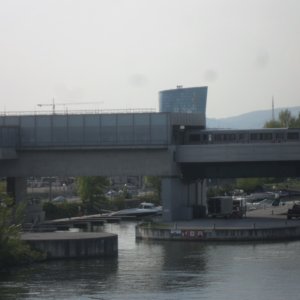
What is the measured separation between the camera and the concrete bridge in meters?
77.6

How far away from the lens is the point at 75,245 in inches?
2309

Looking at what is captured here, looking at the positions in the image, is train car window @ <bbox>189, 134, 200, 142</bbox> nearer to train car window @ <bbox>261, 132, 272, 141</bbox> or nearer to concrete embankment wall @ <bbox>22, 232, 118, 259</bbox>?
train car window @ <bbox>261, 132, 272, 141</bbox>

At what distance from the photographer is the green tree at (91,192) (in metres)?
100

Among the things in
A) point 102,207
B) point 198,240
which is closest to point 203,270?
point 198,240

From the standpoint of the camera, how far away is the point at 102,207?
340 ft

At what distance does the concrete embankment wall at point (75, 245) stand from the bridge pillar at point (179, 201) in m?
17.7

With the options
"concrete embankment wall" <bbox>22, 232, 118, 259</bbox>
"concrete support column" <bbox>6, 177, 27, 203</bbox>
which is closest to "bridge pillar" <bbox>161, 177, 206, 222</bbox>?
"concrete support column" <bbox>6, 177, 27, 203</bbox>

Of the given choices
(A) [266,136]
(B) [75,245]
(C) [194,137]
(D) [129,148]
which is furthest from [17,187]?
(B) [75,245]

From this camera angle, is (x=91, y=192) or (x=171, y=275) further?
(x=91, y=192)

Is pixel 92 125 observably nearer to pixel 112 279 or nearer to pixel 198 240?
pixel 198 240

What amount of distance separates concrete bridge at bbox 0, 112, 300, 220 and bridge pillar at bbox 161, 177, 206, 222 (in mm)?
81

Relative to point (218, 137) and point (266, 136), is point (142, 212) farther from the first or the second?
point (266, 136)

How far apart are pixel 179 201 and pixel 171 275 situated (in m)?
29.9

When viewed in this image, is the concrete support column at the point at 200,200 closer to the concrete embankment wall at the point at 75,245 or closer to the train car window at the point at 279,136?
the train car window at the point at 279,136
